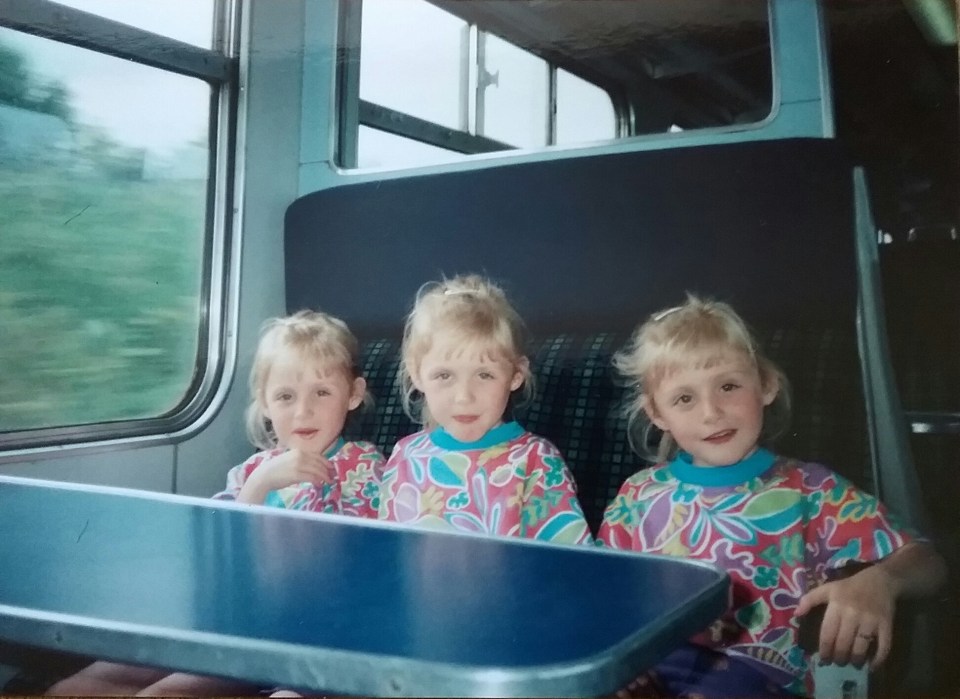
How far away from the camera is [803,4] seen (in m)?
1.30

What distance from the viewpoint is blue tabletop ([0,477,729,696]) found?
715mm

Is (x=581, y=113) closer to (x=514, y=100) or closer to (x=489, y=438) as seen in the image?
(x=514, y=100)

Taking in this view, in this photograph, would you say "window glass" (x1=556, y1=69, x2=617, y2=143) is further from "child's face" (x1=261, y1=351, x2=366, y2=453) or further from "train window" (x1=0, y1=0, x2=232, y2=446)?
"train window" (x1=0, y1=0, x2=232, y2=446)

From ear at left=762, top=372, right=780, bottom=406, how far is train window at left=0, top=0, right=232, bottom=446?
1.06 meters

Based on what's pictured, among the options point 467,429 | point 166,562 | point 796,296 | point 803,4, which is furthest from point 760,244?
point 166,562

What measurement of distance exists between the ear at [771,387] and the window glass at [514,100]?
1.84ft

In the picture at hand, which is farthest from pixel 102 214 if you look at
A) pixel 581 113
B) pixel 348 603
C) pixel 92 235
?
pixel 348 603

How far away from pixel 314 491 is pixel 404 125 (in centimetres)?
69

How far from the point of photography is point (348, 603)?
859 millimetres

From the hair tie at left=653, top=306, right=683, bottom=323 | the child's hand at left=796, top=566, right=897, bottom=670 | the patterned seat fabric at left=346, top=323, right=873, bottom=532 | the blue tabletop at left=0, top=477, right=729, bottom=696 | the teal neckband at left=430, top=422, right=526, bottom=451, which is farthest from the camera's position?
the teal neckband at left=430, top=422, right=526, bottom=451

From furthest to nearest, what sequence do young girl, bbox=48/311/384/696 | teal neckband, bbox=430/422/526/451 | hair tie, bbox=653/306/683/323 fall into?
young girl, bbox=48/311/384/696
teal neckband, bbox=430/422/526/451
hair tie, bbox=653/306/683/323

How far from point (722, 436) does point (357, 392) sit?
68cm

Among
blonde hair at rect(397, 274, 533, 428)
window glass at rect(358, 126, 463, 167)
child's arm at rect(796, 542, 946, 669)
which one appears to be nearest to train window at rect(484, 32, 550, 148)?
window glass at rect(358, 126, 463, 167)

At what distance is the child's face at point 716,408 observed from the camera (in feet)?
4.08
